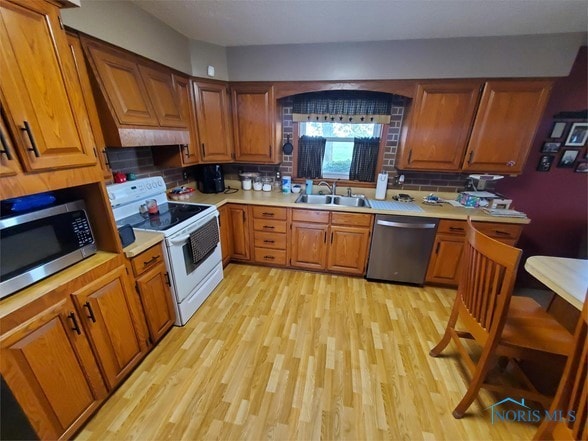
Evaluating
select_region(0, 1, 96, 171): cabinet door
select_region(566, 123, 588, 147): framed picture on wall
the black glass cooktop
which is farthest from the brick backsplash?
select_region(0, 1, 96, 171): cabinet door

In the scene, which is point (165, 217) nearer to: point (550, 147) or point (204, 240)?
point (204, 240)

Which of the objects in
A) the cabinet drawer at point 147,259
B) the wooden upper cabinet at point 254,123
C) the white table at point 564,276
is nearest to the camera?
the white table at point 564,276

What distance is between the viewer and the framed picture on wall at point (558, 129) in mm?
2215

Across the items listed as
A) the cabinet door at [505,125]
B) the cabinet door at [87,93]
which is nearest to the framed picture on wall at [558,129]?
the cabinet door at [505,125]

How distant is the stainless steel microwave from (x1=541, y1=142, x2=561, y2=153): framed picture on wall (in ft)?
12.8

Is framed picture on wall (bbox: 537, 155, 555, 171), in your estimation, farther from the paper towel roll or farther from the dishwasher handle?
the paper towel roll

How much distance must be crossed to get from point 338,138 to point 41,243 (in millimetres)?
2642

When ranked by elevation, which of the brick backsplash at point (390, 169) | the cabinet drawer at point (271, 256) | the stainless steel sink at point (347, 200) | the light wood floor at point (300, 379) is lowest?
the light wood floor at point (300, 379)

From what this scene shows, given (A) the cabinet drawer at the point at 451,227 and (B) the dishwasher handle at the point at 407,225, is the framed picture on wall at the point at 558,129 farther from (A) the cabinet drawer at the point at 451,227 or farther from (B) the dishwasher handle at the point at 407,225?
(B) the dishwasher handle at the point at 407,225

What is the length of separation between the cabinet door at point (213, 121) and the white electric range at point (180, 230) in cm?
59

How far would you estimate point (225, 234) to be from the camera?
8.52 ft

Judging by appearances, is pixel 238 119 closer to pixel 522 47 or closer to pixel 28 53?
pixel 28 53

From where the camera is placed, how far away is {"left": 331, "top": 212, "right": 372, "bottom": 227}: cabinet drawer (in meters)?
2.34

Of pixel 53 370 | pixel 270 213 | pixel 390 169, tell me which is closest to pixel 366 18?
pixel 390 169
